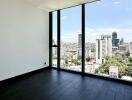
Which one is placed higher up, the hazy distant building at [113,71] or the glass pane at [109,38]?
the glass pane at [109,38]

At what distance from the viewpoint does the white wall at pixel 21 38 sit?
342 centimetres

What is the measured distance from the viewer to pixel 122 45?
3590 mm

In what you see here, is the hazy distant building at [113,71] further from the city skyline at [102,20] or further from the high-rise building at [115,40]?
the city skyline at [102,20]

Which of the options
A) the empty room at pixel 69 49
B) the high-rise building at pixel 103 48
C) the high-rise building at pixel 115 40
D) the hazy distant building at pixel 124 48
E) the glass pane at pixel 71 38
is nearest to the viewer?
the empty room at pixel 69 49

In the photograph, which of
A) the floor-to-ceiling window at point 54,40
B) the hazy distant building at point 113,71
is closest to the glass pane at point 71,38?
the floor-to-ceiling window at point 54,40

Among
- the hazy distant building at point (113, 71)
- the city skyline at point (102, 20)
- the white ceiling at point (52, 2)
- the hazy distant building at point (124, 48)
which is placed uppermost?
the white ceiling at point (52, 2)

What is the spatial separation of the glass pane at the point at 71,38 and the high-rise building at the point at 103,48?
0.68m

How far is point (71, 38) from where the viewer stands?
15.0 feet

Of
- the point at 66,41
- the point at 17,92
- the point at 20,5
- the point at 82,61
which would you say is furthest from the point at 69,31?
the point at 17,92

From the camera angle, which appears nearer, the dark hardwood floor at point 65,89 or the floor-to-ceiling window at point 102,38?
the dark hardwood floor at point 65,89

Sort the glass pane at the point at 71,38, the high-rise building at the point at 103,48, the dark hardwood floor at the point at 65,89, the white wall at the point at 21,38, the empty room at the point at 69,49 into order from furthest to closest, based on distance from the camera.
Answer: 1. the glass pane at the point at 71,38
2. the high-rise building at the point at 103,48
3. the white wall at the point at 21,38
4. the empty room at the point at 69,49
5. the dark hardwood floor at the point at 65,89

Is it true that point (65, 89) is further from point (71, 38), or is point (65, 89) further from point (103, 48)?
point (71, 38)

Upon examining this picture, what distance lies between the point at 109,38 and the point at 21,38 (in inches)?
106

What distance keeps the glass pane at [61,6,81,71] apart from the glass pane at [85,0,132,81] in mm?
341
